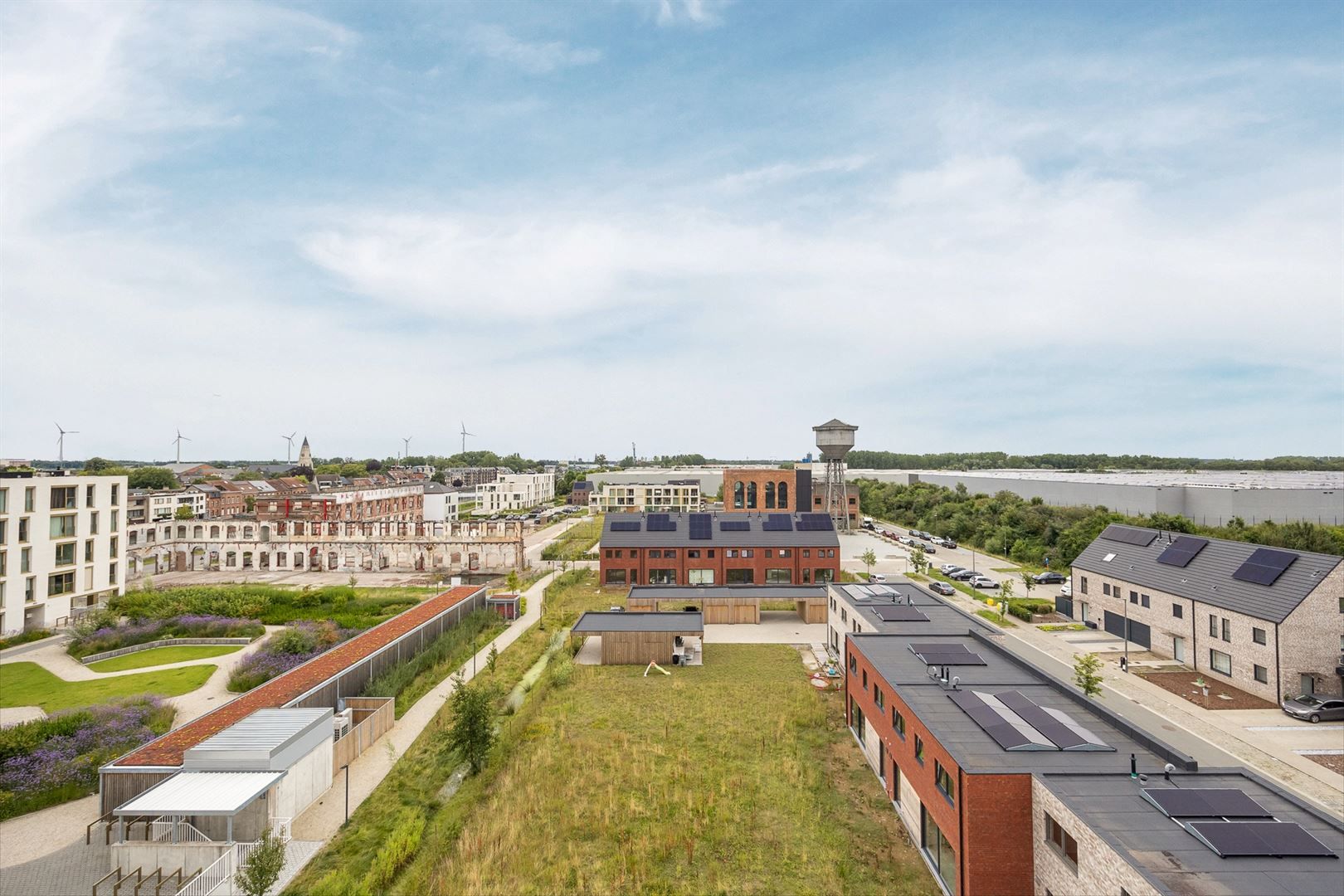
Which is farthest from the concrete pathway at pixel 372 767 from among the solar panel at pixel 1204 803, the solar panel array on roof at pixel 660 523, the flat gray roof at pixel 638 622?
the solar panel at pixel 1204 803

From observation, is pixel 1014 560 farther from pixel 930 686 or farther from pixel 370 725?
pixel 370 725

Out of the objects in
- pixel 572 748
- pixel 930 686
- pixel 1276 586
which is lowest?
pixel 572 748

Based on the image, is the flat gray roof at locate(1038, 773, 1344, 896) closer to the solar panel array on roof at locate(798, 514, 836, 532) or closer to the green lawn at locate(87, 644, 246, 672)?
the solar panel array on roof at locate(798, 514, 836, 532)

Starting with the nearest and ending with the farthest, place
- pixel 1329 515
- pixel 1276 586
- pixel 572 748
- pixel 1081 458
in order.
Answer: pixel 572 748 < pixel 1276 586 < pixel 1329 515 < pixel 1081 458

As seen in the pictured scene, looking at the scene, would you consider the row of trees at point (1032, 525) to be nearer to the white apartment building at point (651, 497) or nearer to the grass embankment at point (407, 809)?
the white apartment building at point (651, 497)

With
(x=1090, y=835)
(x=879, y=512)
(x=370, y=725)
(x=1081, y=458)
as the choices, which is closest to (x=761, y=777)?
(x=1090, y=835)

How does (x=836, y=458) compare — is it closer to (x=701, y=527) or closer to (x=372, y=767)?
(x=701, y=527)
